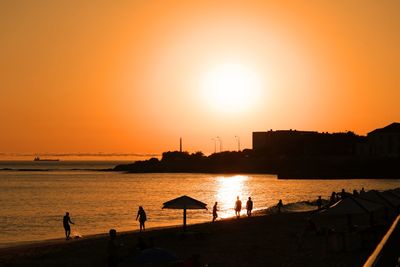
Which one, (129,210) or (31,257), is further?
(129,210)

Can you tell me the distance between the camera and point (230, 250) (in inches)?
1019

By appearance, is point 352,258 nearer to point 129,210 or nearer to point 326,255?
point 326,255

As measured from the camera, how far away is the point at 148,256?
16.6 metres

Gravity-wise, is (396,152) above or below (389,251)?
above

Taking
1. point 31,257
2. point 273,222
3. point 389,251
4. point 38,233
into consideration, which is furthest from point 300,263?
point 38,233

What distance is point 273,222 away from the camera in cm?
3925

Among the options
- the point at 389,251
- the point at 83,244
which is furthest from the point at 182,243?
the point at 389,251

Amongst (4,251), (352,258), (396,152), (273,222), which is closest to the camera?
(352,258)

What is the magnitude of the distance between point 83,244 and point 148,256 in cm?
1502

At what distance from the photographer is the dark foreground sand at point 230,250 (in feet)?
72.7

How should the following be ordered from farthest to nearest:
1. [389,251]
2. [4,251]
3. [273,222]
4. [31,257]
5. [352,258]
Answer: [273,222] → [4,251] → [31,257] → [352,258] → [389,251]

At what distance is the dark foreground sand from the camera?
22.2m

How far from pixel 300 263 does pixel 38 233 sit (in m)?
28.3

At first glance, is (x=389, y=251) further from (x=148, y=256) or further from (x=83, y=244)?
(x=83, y=244)
